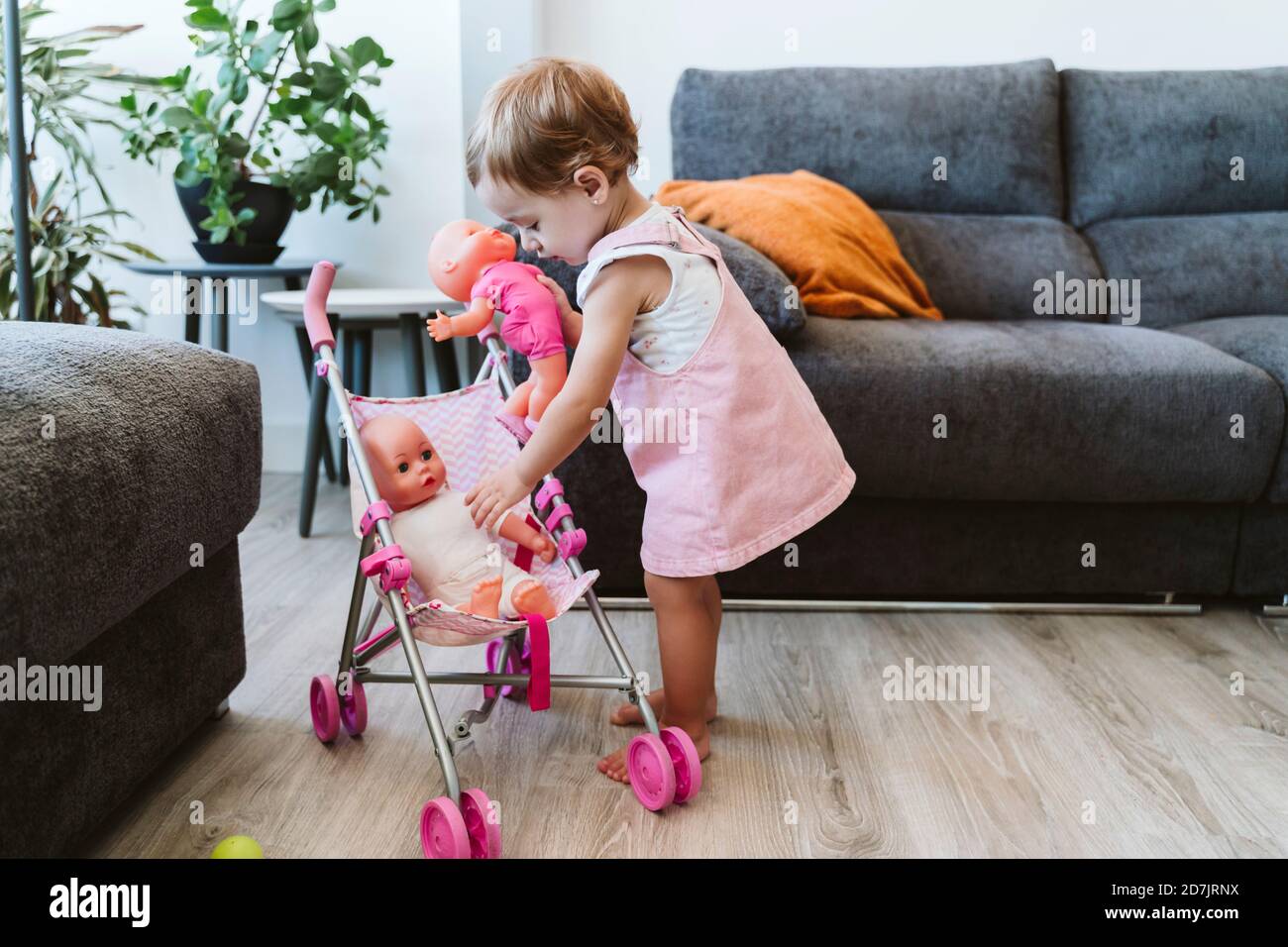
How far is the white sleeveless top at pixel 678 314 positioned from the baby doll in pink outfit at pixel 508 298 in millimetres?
70

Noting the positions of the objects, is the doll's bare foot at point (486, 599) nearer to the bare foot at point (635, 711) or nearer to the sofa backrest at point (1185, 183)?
the bare foot at point (635, 711)

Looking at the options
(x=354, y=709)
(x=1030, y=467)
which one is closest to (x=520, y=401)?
(x=354, y=709)

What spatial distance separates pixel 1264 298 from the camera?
255cm

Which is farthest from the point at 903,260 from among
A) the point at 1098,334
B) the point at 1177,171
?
the point at 1177,171

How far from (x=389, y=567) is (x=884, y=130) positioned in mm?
1807

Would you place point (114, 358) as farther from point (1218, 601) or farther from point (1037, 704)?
point (1218, 601)

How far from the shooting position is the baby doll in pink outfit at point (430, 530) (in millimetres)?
1492

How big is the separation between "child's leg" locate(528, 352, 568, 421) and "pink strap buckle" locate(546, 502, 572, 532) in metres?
0.13

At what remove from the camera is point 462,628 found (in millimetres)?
1346

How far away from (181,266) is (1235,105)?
249 centimetres

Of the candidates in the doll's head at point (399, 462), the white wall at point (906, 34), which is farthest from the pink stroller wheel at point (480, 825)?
the white wall at point (906, 34)

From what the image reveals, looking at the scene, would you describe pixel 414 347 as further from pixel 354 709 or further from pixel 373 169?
pixel 354 709

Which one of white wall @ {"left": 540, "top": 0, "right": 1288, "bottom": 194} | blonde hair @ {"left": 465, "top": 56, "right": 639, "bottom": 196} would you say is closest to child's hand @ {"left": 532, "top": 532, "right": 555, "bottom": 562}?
blonde hair @ {"left": 465, "top": 56, "right": 639, "bottom": 196}

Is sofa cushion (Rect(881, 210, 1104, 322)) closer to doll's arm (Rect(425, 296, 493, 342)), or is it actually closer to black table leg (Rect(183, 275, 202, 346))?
doll's arm (Rect(425, 296, 493, 342))
